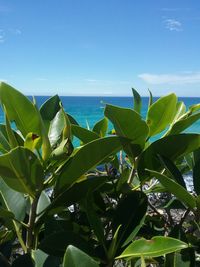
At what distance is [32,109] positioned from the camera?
64 centimetres

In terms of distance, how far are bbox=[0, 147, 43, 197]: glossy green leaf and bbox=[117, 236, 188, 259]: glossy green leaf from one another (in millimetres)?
170

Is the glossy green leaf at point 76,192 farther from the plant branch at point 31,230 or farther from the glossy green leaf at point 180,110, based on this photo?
the glossy green leaf at point 180,110

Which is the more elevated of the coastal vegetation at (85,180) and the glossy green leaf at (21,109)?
the glossy green leaf at (21,109)

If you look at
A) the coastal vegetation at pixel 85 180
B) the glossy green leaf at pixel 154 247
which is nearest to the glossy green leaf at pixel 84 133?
the coastal vegetation at pixel 85 180

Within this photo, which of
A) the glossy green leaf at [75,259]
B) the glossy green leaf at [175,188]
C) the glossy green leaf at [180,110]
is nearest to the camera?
the glossy green leaf at [75,259]

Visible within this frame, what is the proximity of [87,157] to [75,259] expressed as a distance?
0.16m

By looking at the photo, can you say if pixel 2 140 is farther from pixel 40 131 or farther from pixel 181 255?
pixel 181 255

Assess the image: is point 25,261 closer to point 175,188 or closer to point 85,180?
point 85,180

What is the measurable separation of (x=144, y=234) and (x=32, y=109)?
0.37 m

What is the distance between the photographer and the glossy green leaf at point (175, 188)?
0.62 m

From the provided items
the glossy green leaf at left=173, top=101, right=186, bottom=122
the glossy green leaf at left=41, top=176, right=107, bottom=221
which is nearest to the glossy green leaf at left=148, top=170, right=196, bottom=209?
the glossy green leaf at left=41, top=176, right=107, bottom=221

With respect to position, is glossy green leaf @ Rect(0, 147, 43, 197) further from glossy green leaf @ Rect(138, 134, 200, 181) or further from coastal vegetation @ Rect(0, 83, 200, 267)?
glossy green leaf @ Rect(138, 134, 200, 181)

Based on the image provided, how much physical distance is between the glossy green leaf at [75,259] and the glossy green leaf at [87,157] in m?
0.14

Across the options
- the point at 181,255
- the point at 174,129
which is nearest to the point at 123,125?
the point at 174,129
